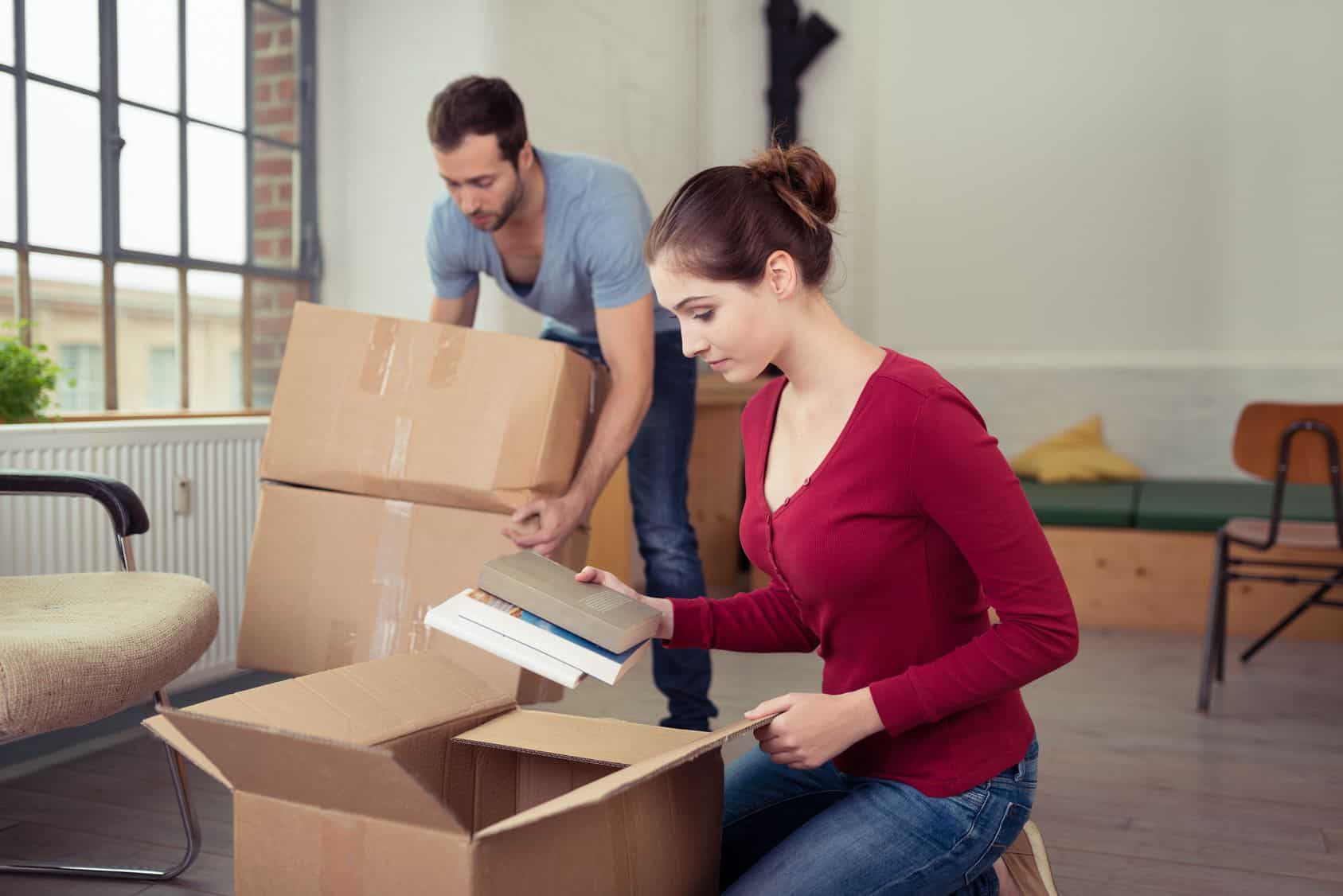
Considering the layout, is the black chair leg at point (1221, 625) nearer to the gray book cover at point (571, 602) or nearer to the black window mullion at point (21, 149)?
the gray book cover at point (571, 602)

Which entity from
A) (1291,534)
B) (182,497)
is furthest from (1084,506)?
(182,497)

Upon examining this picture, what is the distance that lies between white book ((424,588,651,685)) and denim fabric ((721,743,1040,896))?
0.72 feet

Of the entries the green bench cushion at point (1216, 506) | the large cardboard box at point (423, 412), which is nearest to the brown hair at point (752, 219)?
the large cardboard box at point (423, 412)

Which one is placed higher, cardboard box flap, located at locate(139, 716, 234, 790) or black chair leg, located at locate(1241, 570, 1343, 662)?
cardboard box flap, located at locate(139, 716, 234, 790)

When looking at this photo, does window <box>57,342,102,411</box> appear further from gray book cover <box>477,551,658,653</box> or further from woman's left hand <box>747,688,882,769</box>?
woman's left hand <box>747,688,882,769</box>

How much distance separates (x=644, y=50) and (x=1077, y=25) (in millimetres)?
1788

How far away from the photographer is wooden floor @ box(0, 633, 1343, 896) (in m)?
1.83

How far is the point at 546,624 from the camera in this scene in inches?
40.4

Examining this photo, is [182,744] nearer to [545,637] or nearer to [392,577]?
[545,637]

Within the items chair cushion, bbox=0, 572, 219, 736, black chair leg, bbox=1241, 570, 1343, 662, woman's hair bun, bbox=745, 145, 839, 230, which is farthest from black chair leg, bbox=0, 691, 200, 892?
black chair leg, bbox=1241, 570, 1343, 662

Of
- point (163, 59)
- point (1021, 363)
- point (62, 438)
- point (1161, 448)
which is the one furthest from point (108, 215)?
point (1161, 448)

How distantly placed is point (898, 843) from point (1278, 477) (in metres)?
2.13

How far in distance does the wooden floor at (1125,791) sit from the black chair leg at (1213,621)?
6cm

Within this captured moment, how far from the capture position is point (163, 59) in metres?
2.87
